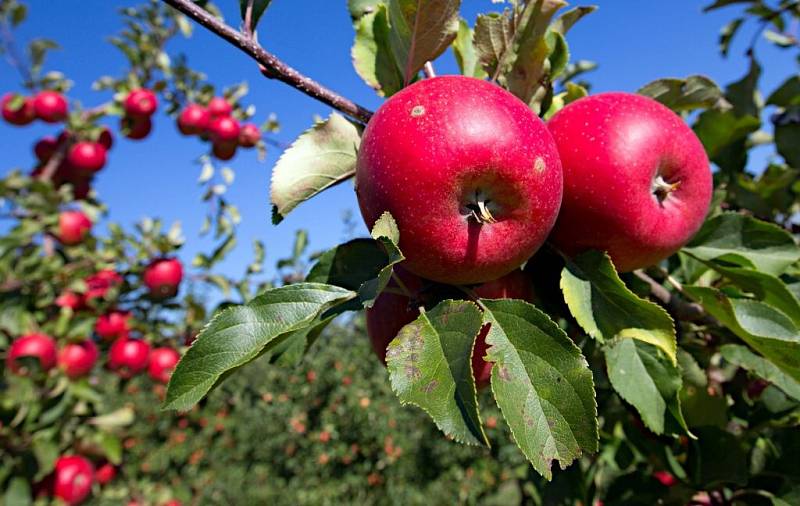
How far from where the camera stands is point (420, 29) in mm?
666

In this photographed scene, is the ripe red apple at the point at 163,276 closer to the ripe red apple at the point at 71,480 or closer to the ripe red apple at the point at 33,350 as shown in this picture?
the ripe red apple at the point at 33,350

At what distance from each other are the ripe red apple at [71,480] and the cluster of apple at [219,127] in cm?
172

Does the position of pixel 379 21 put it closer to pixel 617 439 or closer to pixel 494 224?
pixel 494 224

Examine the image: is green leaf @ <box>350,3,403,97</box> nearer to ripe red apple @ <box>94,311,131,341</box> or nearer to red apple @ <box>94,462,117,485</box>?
ripe red apple @ <box>94,311,131,341</box>

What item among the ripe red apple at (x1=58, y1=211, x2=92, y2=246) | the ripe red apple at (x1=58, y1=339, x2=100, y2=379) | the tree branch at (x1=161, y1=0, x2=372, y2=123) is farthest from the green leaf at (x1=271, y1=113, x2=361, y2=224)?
the ripe red apple at (x1=58, y1=211, x2=92, y2=246)

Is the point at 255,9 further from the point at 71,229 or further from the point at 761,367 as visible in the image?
the point at 71,229

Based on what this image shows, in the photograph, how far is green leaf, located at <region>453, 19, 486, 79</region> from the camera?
0.81 metres

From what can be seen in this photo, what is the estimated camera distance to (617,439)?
1.17 metres

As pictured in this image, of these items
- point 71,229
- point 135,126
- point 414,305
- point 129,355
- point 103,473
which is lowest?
point 103,473

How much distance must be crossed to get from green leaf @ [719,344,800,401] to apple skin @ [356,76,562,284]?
41cm

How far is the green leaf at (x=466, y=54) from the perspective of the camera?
2.64 ft

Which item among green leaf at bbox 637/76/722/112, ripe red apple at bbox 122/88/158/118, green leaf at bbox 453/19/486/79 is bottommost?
ripe red apple at bbox 122/88/158/118

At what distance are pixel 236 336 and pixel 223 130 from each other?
2739mm

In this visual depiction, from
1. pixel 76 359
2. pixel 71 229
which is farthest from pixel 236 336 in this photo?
pixel 71 229
